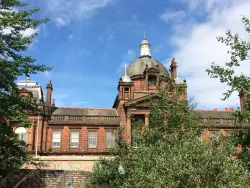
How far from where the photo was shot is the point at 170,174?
12344 millimetres

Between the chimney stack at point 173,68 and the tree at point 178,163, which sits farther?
the chimney stack at point 173,68

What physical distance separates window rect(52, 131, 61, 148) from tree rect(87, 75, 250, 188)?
62.7 ft

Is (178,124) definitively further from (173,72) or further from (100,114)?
(173,72)

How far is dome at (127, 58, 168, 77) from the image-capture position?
49.8 meters

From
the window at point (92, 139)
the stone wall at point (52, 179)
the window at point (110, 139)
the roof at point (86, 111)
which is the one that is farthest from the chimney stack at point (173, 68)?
the stone wall at point (52, 179)

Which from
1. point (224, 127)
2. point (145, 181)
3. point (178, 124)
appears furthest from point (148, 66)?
point (145, 181)

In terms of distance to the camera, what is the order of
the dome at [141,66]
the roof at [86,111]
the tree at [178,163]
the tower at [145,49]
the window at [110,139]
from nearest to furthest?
1. the tree at [178,163]
2. the window at [110,139]
3. the roof at [86,111]
4. the dome at [141,66]
5. the tower at [145,49]

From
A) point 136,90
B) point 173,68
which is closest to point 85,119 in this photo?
point 136,90

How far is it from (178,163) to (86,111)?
108ft

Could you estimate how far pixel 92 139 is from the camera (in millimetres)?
42156

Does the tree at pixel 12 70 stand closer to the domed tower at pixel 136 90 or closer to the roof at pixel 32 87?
the domed tower at pixel 136 90

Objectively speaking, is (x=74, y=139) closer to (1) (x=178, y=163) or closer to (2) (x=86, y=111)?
(2) (x=86, y=111)

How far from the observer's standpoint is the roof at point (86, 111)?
43.4 metres

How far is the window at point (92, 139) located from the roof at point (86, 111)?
115 inches
